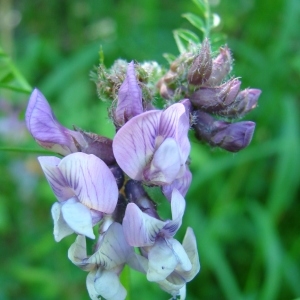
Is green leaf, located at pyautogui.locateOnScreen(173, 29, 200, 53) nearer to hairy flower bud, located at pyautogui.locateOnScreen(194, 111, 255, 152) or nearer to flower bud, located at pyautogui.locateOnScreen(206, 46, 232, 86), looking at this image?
flower bud, located at pyautogui.locateOnScreen(206, 46, 232, 86)

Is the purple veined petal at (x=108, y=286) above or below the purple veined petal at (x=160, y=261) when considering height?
below

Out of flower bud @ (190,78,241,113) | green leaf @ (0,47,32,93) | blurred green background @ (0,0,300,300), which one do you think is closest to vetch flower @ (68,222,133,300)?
flower bud @ (190,78,241,113)

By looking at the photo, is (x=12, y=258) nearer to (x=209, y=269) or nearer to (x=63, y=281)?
(x=63, y=281)

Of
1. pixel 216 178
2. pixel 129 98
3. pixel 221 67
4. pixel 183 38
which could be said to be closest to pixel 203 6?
pixel 183 38

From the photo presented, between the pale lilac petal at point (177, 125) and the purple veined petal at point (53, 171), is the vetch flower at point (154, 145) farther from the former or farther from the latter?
the purple veined petal at point (53, 171)

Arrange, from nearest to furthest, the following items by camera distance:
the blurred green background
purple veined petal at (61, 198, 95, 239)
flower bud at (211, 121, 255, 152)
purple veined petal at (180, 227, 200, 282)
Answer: purple veined petal at (61, 198, 95, 239) → purple veined petal at (180, 227, 200, 282) → flower bud at (211, 121, 255, 152) → the blurred green background

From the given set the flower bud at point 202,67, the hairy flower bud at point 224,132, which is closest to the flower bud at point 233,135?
the hairy flower bud at point 224,132
